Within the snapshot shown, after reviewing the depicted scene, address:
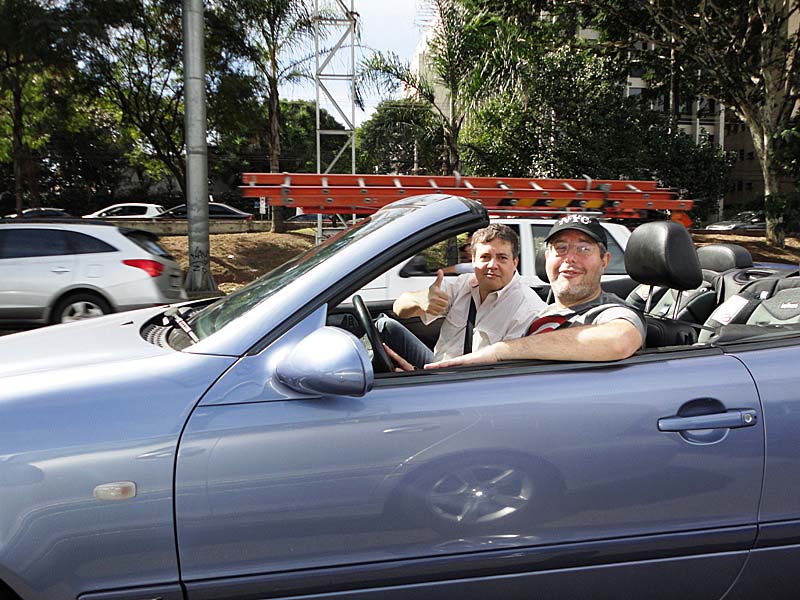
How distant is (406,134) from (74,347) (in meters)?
16.4

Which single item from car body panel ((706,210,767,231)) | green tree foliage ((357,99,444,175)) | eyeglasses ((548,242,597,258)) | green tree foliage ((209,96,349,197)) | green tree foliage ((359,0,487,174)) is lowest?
eyeglasses ((548,242,597,258))

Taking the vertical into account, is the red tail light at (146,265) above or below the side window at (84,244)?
below

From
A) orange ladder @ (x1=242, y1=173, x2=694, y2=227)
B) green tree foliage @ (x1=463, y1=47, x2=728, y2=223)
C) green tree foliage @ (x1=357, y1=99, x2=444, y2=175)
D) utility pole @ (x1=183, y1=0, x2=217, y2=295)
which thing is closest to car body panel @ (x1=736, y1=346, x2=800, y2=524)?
orange ladder @ (x1=242, y1=173, x2=694, y2=227)

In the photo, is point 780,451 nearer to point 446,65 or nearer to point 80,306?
point 80,306

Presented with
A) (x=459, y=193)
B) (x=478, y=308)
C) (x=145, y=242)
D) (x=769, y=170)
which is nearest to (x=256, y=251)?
(x=145, y=242)

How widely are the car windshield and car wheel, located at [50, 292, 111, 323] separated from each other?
6868 mm

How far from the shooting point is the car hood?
1.85m

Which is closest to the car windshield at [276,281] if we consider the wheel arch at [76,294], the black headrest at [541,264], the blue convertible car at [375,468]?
the blue convertible car at [375,468]

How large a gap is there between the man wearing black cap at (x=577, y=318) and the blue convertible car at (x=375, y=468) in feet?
0.18

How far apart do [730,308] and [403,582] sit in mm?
2759

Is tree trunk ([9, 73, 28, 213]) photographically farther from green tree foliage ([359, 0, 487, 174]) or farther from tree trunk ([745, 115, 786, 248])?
tree trunk ([745, 115, 786, 248])

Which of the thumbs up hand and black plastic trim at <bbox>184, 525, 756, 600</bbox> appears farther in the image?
the thumbs up hand

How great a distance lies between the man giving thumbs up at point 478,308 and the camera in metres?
2.87

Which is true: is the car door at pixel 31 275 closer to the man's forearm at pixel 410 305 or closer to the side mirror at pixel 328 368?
the man's forearm at pixel 410 305
